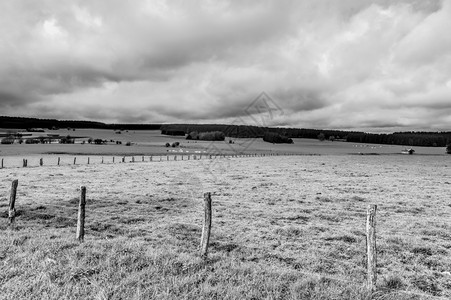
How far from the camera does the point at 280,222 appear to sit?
47.0 ft

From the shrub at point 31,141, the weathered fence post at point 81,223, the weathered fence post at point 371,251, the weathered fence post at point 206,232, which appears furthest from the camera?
the shrub at point 31,141

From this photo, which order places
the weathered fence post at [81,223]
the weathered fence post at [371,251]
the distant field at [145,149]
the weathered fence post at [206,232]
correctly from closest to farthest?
the weathered fence post at [371,251] → the weathered fence post at [206,232] → the weathered fence post at [81,223] → the distant field at [145,149]

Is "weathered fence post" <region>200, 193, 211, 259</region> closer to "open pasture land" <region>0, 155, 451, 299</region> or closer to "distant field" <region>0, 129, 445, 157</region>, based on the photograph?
"open pasture land" <region>0, 155, 451, 299</region>

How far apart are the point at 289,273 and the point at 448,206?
1807 centimetres

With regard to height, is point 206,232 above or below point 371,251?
below

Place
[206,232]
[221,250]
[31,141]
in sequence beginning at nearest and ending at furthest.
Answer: [206,232], [221,250], [31,141]

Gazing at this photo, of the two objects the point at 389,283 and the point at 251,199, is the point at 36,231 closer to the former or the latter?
the point at 389,283

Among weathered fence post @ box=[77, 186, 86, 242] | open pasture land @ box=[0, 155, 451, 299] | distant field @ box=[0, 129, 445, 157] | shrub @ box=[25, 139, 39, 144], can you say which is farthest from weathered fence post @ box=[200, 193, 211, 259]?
shrub @ box=[25, 139, 39, 144]

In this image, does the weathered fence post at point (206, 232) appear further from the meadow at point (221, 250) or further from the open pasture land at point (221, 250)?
the open pasture land at point (221, 250)

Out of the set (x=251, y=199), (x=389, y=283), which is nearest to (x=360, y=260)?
(x=389, y=283)

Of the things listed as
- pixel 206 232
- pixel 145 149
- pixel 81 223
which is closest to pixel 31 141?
pixel 145 149

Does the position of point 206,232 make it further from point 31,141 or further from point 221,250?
point 31,141

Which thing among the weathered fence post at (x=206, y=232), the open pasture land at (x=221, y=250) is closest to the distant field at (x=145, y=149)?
the open pasture land at (x=221, y=250)

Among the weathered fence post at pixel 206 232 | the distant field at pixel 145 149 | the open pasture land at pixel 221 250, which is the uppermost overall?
the weathered fence post at pixel 206 232
